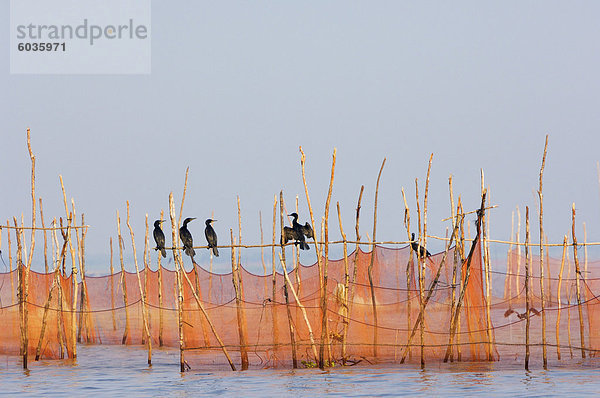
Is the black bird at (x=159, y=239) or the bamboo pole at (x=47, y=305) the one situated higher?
the black bird at (x=159, y=239)

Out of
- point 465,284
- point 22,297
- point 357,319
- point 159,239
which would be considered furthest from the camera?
point 159,239

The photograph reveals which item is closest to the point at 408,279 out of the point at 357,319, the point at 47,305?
the point at 357,319

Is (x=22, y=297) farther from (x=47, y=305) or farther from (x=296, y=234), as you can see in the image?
(x=296, y=234)

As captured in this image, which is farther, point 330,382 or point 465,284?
point 465,284

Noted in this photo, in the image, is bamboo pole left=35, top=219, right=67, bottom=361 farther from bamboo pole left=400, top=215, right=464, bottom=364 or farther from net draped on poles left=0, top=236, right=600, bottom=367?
bamboo pole left=400, top=215, right=464, bottom=364

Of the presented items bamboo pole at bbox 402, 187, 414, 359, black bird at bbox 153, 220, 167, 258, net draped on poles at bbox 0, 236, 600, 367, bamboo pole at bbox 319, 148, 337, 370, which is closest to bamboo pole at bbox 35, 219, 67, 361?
net draped on poles at bbox 0, 236, 600, 367

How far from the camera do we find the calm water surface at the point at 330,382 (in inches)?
491

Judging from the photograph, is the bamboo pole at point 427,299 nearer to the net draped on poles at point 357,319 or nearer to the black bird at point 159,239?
the net draped on poles at point 357,319

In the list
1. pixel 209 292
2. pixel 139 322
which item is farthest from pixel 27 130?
pixel 139 322

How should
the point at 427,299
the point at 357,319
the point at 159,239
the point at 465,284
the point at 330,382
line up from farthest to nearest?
the point at 159,239
the point at 357,319
the point at 465,284
the point at 427,299
the point at 330,382

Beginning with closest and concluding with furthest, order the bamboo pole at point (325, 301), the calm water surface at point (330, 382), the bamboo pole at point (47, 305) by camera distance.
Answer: the calm water surface at point (330, 382) < the bamboo pole at point (325, 301) < the bamboo pole at point (47, 305)

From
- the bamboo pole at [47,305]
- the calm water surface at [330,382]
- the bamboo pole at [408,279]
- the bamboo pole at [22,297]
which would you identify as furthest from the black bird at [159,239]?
the bamboo pole at [408,279]

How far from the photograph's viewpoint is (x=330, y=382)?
1305cm

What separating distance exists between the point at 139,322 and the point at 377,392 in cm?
989
